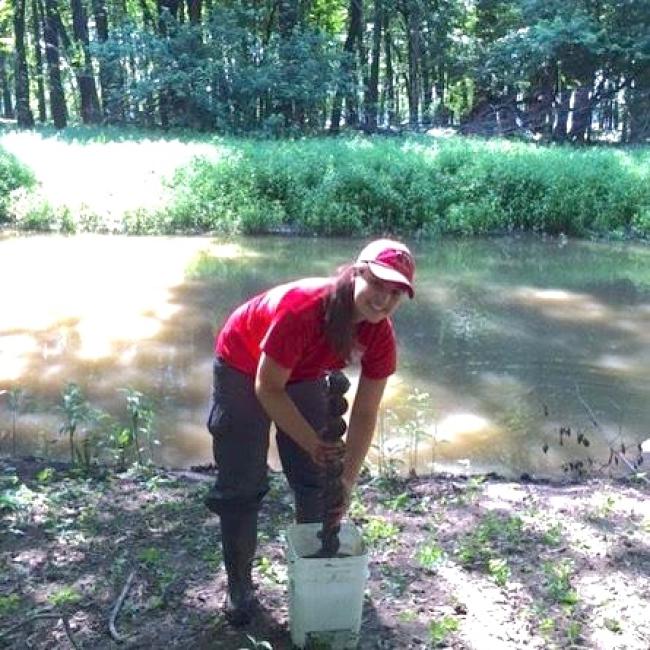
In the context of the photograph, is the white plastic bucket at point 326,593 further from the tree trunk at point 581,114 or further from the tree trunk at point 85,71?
the tree trunk at point 85,71

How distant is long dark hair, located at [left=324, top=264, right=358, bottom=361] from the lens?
2325mm

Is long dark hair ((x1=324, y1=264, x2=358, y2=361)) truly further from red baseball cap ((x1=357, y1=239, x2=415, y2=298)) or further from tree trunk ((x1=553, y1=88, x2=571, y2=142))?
tree trunk ((x1=553, y1=88, x2=571, y2=142))

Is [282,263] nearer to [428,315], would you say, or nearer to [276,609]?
[428,315]

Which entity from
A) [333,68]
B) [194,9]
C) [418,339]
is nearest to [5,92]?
[194,9]

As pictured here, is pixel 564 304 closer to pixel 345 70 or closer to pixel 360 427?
pixel 360 427

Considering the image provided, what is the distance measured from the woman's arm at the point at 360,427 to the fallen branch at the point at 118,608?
3.01 ft

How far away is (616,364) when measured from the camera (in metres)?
6.96

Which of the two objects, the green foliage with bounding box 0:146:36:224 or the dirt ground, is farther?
the green foliage with bounding box 0:146:36:224

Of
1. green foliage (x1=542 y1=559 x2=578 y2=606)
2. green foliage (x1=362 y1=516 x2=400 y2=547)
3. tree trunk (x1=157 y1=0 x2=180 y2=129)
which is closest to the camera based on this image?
green foliage (x1=542 y1=559 x2=578 y2=606)

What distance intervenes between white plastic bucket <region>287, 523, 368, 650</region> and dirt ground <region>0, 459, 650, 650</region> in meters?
0.14

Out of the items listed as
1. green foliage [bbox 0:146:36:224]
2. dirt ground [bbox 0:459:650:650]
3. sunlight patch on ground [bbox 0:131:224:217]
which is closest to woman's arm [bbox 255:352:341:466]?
dirt ground [bbox 0:459:650:650]

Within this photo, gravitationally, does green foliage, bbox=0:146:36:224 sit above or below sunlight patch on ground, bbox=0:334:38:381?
above

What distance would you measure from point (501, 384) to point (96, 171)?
381 inches

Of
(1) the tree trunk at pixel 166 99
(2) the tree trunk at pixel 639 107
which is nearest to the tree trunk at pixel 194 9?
(1) the tree trunk at pixel 166 99
